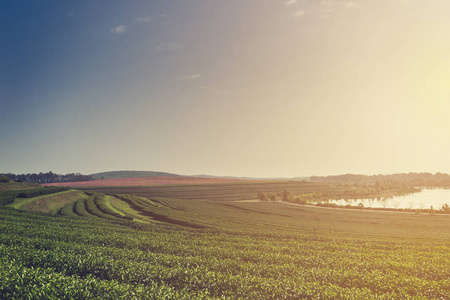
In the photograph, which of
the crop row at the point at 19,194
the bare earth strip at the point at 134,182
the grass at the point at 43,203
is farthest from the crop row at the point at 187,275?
→ the bare earth strip at the point at 134,182

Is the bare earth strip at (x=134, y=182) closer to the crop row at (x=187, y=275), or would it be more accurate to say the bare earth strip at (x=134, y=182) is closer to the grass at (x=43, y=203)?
the grass at (x=43, y=203)

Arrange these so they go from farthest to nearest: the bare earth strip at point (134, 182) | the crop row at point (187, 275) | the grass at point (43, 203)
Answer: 1. the bare earth strip at point (134, 182)
2. the grass at point (43, 203)
3. the crop row at point (187, 275)

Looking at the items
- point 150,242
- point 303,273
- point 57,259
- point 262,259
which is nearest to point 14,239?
point 57,259

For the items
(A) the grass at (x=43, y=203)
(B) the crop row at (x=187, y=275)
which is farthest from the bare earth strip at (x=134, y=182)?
(B) the crop row at (x=187, y=275)

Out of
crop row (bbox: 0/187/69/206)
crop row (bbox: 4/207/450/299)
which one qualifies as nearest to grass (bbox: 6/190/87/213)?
crop row (bbox: 0/187/69/206)

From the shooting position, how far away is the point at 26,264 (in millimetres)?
16469

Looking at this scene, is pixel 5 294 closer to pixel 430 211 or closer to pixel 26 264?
pixel 26 264

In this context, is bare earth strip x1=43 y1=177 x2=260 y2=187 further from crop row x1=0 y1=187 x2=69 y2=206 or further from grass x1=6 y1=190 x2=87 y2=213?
grass x1=6 y1=190 x2=87 y2=213

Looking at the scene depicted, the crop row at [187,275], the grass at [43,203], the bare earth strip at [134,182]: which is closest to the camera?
the crop row at [187,275]

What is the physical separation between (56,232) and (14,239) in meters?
5.71

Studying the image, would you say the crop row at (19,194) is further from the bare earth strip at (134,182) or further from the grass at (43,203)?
the bare earth strip at (134,182)

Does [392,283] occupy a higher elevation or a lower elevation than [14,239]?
lower

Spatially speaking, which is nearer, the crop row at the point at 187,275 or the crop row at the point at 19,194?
the crop row at the point at 187,275

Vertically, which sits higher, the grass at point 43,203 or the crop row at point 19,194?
the crop row at point 19,194
